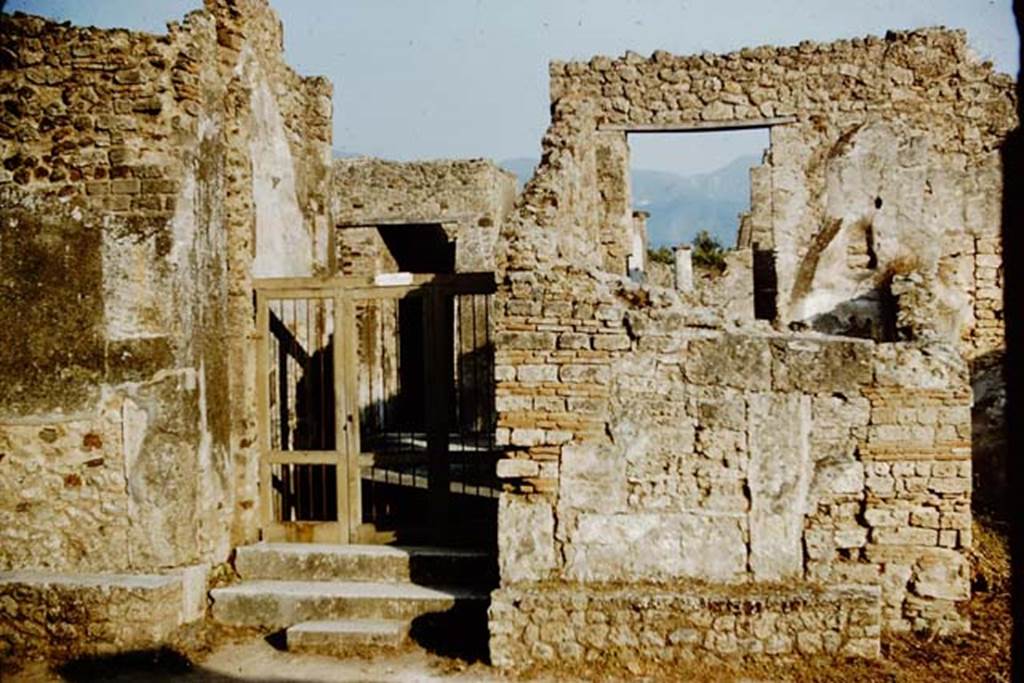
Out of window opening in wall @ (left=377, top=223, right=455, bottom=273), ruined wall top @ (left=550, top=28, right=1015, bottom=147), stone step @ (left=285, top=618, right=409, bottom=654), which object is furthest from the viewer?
window opening in wall @ (left=377, top=223, right=455, bottom=273)

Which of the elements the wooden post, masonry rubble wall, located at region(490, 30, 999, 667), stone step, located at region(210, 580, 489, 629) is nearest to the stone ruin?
masonry rubble wall, located at region(490, 30, 999, 667)

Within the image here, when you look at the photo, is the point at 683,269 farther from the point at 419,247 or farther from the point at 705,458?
the point at 705,458

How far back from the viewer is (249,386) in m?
7.57

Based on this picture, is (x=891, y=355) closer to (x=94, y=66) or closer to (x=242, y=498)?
(x=242, y=498)

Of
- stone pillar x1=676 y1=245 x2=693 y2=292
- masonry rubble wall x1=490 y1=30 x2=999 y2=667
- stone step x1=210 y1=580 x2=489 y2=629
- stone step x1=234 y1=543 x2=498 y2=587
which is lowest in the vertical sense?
stone step x1=210 y1=580 x2=489 y2=629

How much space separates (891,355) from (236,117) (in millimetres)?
5340

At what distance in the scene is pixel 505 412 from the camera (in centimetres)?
605

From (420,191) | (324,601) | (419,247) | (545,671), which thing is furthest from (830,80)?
(324,601)

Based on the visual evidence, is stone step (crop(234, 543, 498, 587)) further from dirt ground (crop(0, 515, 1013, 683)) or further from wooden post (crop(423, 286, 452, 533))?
dirt ground (crop(0, 515, 1013, 683))

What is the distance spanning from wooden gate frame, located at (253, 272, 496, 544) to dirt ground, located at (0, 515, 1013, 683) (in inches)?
44.7

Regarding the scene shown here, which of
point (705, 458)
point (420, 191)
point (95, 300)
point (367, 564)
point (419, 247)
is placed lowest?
point (367, 564)

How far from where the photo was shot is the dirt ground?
557 cm

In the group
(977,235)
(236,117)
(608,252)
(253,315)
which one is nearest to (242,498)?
(253,315)

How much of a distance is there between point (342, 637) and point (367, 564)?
81 centimetres
